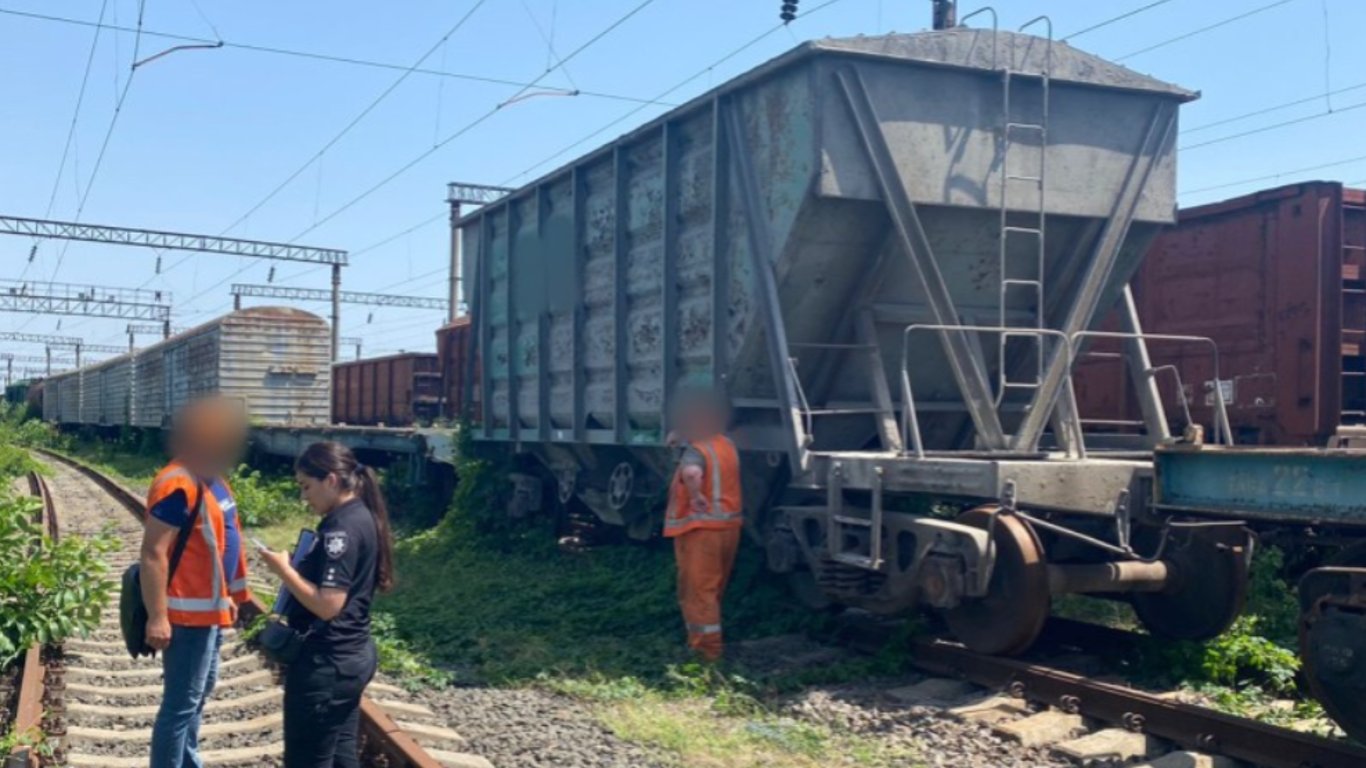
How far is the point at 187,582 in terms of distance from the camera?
15.2 feet

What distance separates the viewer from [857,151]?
299 inches

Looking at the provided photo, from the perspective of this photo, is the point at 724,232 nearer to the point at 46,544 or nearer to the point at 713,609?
the point at 713,609

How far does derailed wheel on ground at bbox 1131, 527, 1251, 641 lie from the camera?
6.86 m

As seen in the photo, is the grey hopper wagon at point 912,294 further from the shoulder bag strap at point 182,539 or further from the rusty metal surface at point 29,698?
the rusty metal surface at point 29,698

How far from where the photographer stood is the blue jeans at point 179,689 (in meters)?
4.63

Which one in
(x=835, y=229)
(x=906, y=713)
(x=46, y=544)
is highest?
(x=835, y=229)

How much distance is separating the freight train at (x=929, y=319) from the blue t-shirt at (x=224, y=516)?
3550 mm

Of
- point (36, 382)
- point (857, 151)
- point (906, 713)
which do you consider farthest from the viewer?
point (36, 382)

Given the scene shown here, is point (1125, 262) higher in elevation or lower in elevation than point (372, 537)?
higher

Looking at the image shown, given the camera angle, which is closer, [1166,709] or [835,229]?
[1166,709]

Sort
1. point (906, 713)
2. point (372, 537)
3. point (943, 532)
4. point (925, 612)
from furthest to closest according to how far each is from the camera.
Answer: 1. point (925, 612)
2. point (943, 532)
3. point (906, 713)
4. point (372, 537)

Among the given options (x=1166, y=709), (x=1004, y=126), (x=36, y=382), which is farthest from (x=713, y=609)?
(x=36, y=382)

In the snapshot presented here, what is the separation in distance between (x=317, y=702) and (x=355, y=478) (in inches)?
29.8

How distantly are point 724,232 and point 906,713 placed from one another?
3.55 meters
